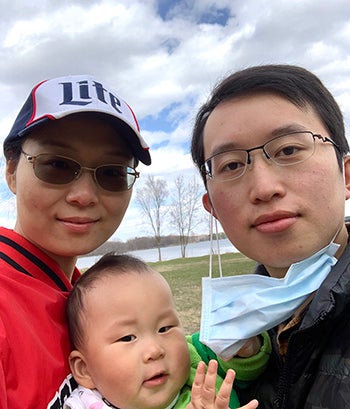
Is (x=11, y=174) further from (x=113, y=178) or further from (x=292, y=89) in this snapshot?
(x=292, y=89)

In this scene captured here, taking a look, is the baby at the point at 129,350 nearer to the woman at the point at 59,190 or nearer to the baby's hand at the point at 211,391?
the woman at the point at 59,190

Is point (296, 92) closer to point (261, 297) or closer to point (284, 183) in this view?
point (284, 183)

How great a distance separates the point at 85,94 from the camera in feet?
6.14

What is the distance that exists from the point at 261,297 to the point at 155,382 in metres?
0.57

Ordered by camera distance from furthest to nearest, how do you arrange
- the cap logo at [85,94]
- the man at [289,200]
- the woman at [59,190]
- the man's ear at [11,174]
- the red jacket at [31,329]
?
the man's ear at [11,174] → the cap logo at [85,94] → the woman at [59,190] → the man at [289,200] → the red jacket at [31,329]

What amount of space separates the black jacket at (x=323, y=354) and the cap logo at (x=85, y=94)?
119cm

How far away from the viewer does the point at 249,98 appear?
Answer: 5.72ft

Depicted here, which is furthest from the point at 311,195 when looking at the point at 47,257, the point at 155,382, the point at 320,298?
the point at 47,257

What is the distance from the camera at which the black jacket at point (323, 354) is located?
4.36 feet

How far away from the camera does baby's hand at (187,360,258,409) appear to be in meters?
1.34

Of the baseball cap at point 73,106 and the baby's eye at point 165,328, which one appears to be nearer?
the baseball cap at point 73,106

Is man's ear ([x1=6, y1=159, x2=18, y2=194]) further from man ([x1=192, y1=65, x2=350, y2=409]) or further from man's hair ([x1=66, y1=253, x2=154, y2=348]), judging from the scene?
man ([x1=192, y1=65, x2=350, y2=409])

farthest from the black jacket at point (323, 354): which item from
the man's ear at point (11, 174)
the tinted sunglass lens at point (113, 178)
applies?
the man's ear at point (11, 174)

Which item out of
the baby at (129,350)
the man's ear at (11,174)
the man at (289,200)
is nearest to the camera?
the man at (289,200)
